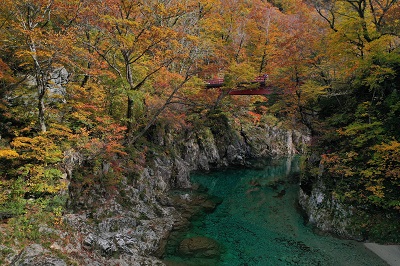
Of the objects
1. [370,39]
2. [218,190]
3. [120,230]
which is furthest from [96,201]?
[370,39]

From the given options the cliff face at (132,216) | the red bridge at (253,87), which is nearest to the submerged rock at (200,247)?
the cliff face at (132,216)

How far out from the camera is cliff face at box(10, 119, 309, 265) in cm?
952

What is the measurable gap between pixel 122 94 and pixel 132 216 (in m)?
8.16

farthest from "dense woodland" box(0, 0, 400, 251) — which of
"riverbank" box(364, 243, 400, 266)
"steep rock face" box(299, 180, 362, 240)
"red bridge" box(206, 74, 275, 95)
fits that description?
"red bridge" box(206, 74, 275, 95)

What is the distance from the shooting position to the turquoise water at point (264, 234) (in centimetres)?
1234

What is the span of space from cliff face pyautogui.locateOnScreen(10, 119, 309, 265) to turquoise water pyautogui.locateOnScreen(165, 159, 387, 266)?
1.83 meters

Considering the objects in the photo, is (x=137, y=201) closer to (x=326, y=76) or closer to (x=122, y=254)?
(x=122, y=254)

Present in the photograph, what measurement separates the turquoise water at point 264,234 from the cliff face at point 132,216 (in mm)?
1831

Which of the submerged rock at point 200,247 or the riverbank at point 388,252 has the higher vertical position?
the riverbank at point 388,252

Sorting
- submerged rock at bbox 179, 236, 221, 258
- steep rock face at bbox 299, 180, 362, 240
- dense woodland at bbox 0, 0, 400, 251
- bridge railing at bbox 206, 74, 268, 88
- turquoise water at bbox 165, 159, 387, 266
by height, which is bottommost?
submerged rock at bbox 179, 236, 221, 258

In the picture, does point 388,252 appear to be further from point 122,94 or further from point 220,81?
point 220,81

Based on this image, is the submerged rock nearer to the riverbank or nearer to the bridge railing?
the riverbank

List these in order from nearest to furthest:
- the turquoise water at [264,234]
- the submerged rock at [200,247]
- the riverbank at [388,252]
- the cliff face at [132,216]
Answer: the cliff face at [132,216], the riverbank at [388,252], the turquoise water at [264,234], the submerged rock at [200,247]

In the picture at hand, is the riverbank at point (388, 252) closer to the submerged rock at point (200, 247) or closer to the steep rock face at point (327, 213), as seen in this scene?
the steep rock face at point (327, 213)
